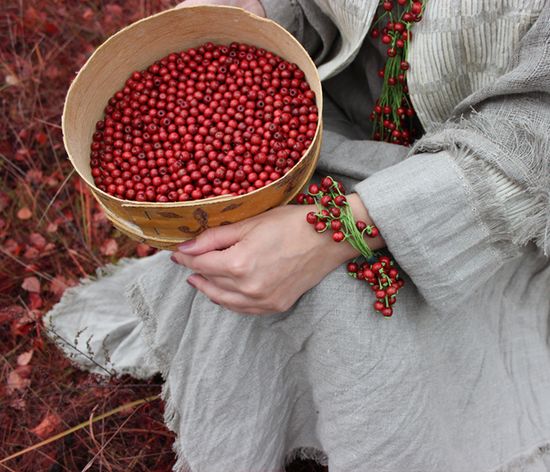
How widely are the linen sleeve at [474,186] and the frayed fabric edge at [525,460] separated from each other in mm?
545

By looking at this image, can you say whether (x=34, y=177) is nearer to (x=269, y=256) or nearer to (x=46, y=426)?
(x=46, y=426)

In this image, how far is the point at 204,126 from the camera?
115 centimetres

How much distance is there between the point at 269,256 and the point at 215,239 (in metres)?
0.11

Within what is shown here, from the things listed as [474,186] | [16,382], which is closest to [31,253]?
[16,382]

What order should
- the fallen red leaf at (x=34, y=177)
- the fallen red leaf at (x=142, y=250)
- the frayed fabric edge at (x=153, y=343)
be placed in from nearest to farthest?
the frayed fabric edge at (x=153, y=343) → the fallen red leaf at (x=142, y=250) → the fallen red leaf at (x=34, y=177)

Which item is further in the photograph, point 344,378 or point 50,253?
point 50,253

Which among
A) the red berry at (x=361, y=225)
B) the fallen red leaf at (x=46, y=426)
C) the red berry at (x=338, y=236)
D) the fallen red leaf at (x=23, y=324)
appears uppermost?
the red berry at (x=361, y=225)

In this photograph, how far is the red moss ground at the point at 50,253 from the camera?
1594 mm

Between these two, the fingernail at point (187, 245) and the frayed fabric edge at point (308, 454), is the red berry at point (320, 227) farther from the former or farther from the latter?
the frayed fabric edge at point (308, 454)

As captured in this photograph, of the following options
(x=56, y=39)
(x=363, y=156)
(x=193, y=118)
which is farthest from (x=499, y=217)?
(x=56, y=39)

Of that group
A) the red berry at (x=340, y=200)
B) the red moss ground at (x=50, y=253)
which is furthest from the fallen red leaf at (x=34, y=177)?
the red berry at (x=340, y=200)

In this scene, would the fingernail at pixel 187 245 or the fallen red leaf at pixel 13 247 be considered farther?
the fallen red leaf at pixel 13 247

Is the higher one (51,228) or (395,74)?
(395,74)

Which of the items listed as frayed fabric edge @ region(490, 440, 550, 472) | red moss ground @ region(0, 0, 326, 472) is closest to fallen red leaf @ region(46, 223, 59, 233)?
red moss ground @ region(0, 0, 326, 472)
